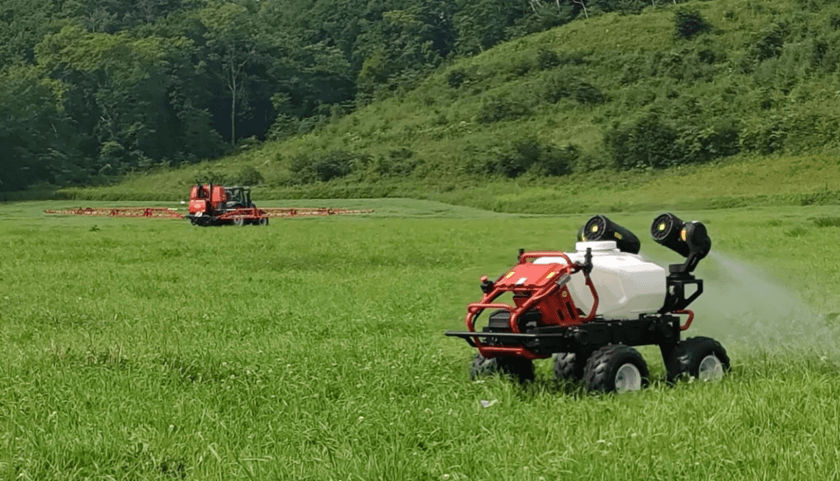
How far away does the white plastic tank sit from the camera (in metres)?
9.83

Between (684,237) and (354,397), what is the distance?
367 centimetres

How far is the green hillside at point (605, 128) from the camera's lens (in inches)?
2785

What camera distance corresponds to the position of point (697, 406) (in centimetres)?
→ 834

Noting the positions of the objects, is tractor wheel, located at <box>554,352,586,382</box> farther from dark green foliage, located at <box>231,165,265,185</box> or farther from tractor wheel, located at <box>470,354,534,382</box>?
dark green foliage, located at <box>231,165,265,185</box>

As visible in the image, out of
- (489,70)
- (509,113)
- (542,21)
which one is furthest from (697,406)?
(542,21)

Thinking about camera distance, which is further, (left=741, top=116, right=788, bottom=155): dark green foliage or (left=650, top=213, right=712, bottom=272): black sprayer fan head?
(left=741, top=116, right=788, bottom=155): dark green foliage

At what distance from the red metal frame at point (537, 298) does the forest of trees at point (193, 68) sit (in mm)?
102766

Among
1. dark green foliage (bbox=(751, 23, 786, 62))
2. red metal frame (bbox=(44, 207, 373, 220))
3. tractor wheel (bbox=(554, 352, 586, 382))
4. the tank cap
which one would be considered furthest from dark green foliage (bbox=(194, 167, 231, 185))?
the tank cap

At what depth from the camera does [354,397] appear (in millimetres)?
9117

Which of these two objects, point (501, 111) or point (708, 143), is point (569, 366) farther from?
point (501, 111)

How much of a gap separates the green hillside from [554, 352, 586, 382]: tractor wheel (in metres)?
45.5

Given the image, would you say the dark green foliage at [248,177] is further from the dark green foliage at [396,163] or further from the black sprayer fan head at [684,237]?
the black sprayer fan head at [684,237]

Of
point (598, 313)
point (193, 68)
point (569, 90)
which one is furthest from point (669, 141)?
point (598, 313)

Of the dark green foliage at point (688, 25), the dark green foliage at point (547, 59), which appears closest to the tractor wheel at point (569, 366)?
the dark green foliage at point (547, 59)
